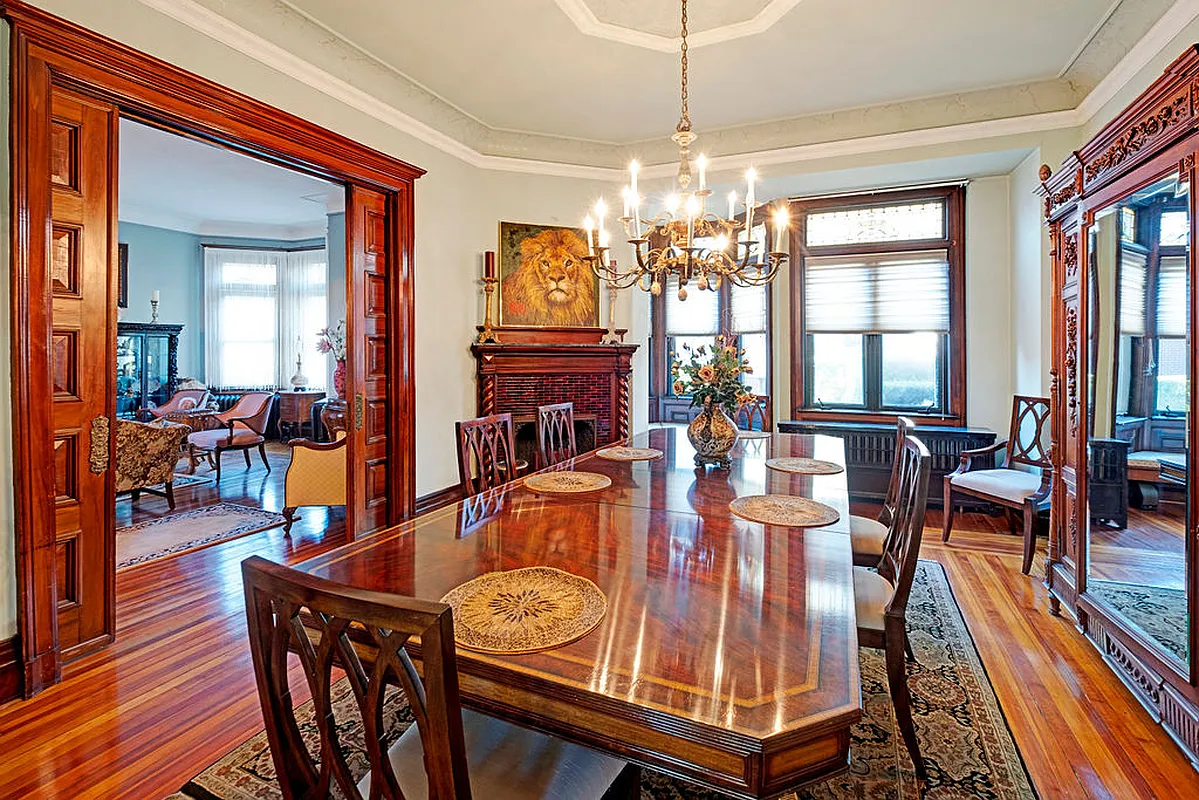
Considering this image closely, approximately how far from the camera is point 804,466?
272 centimetres

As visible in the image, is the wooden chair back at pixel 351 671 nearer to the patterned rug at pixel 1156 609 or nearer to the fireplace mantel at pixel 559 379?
the patterned rug at pixel 1156 609

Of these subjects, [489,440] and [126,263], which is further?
[126,263]

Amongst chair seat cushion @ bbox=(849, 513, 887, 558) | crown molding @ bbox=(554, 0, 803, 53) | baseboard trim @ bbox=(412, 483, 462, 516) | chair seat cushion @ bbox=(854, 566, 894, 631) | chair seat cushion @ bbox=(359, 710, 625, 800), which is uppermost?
crown molding @ bbox=(554, 0, 803, 53)

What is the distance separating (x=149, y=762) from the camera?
1.83 metres

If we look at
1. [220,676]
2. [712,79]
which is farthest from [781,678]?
[712,79]

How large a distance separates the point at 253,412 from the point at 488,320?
12.1 feet

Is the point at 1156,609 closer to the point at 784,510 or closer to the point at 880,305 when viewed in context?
the point at 784,510

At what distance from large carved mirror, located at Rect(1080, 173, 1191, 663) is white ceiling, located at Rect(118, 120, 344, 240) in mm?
5431

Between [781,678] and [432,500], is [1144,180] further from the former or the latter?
[432,500]

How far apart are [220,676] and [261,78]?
9.27 ft

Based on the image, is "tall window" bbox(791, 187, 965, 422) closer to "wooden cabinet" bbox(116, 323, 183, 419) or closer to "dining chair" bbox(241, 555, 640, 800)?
"dining chair" bbox(241, 555, 640, 800)

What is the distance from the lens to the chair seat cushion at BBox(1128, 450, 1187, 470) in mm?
1986

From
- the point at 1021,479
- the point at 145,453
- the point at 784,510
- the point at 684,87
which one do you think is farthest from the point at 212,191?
the point at 1021,479

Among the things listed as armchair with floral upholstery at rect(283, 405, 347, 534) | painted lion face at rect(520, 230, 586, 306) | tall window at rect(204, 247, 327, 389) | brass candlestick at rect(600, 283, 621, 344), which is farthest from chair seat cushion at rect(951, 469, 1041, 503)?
tall window at rect(204, 247, 327, 389)
